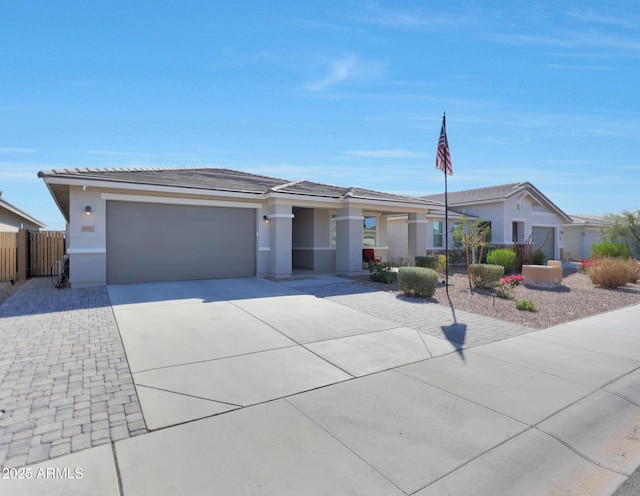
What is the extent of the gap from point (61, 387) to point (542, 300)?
12.3 m

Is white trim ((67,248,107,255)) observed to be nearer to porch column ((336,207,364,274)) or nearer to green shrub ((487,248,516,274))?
porch column ((336,207,364,274))

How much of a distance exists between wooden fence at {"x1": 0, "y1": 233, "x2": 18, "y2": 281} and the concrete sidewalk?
10.4 m

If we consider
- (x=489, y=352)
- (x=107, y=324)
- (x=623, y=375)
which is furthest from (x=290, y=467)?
(x=107, y=324)

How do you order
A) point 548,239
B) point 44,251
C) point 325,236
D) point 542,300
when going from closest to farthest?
point 542,300, point 44,251, point 325,236, point 548,239

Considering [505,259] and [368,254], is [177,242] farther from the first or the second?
[505,259]

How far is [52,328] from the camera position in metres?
6.94

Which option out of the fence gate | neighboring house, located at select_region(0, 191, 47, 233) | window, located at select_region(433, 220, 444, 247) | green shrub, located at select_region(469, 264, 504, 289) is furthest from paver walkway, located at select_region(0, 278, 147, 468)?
window, located at select_region(433, 220, 444, 247)

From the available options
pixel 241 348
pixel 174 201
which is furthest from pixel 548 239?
pixel 241 348

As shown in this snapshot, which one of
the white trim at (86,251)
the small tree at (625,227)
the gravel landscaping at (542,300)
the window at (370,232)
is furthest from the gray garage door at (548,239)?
the white trim at (86,251)

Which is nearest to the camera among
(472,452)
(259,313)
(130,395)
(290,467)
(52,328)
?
(290,467)

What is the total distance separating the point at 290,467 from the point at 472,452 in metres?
1.65

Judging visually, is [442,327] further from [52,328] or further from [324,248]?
[324,248]

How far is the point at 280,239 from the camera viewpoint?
14.2m

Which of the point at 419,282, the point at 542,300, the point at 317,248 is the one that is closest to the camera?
the point at 419,282
